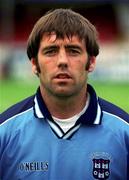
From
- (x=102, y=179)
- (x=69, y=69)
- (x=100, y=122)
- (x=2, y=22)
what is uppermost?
(x=2, y=22)

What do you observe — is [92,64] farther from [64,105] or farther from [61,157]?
[61,157]

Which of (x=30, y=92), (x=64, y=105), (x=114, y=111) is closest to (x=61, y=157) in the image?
(x=64, y=105)

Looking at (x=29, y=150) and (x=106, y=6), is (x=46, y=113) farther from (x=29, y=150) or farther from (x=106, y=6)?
(x=106, y=6)

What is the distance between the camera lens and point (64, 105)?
4902 millimetres

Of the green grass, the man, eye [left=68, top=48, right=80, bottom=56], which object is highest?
the green grass

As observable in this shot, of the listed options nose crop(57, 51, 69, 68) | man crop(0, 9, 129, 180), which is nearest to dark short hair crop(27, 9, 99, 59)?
man crop(0, 9, 129, 180)

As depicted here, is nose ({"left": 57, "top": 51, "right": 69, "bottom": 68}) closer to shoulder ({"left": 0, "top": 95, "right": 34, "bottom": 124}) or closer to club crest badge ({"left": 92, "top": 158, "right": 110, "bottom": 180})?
shoulder ({"left": 0, "top": 95, "right": 34, "bottom": 124})

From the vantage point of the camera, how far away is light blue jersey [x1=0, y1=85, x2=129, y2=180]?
15.8 ft

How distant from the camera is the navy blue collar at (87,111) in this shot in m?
4.91

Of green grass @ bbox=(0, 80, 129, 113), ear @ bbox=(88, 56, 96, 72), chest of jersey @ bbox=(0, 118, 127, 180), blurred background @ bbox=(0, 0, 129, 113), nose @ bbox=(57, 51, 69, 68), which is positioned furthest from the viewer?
blurred background @ bbox=(0, 0, 129, 113)

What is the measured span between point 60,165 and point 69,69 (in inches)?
22.5

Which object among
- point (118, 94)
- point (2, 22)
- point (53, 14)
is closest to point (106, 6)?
point (2, 22)

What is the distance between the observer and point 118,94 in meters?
22.8

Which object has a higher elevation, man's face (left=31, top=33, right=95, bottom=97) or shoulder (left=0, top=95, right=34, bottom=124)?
man's face (left=31, top=33, right=95, bottom=97)
